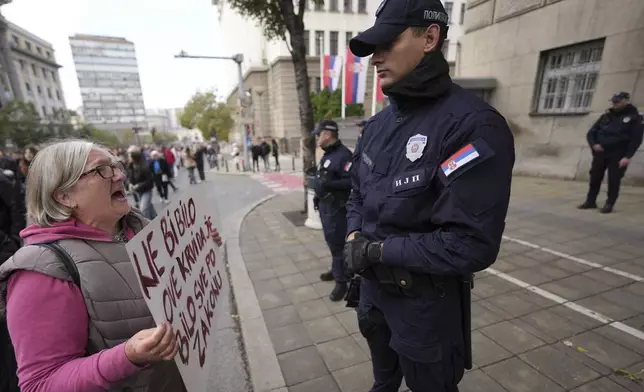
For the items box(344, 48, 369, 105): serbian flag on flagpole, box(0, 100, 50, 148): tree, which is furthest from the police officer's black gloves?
box(0, 100, 50, 148): tree

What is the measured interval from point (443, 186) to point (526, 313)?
2636 millimetres

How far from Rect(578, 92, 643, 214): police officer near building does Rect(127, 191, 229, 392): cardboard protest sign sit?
275 inches

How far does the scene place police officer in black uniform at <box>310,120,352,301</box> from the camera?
3422 millimetres

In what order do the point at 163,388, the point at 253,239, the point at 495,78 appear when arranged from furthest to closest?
1. the point at 495,78
2. the point at 253,239
3. the point at 163,388

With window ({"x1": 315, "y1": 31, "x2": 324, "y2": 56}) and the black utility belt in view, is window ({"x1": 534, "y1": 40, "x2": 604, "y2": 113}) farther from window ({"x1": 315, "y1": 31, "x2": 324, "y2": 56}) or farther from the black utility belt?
window ({"x1": 315, "y1": 31, "x2": 324, "y2": 56})

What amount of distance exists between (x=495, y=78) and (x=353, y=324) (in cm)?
1066

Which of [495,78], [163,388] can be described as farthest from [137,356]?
[495,78]

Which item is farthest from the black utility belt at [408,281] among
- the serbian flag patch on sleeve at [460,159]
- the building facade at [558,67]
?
the building facade at [558,67]

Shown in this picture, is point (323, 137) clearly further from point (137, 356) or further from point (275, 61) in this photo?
point (275, 61)

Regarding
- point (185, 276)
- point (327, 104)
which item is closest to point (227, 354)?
point (185, 276)

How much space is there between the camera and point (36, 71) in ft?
190

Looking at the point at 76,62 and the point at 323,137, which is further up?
the point at 76,62

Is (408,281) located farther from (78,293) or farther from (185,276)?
(78,293)

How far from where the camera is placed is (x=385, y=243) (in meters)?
1.37
